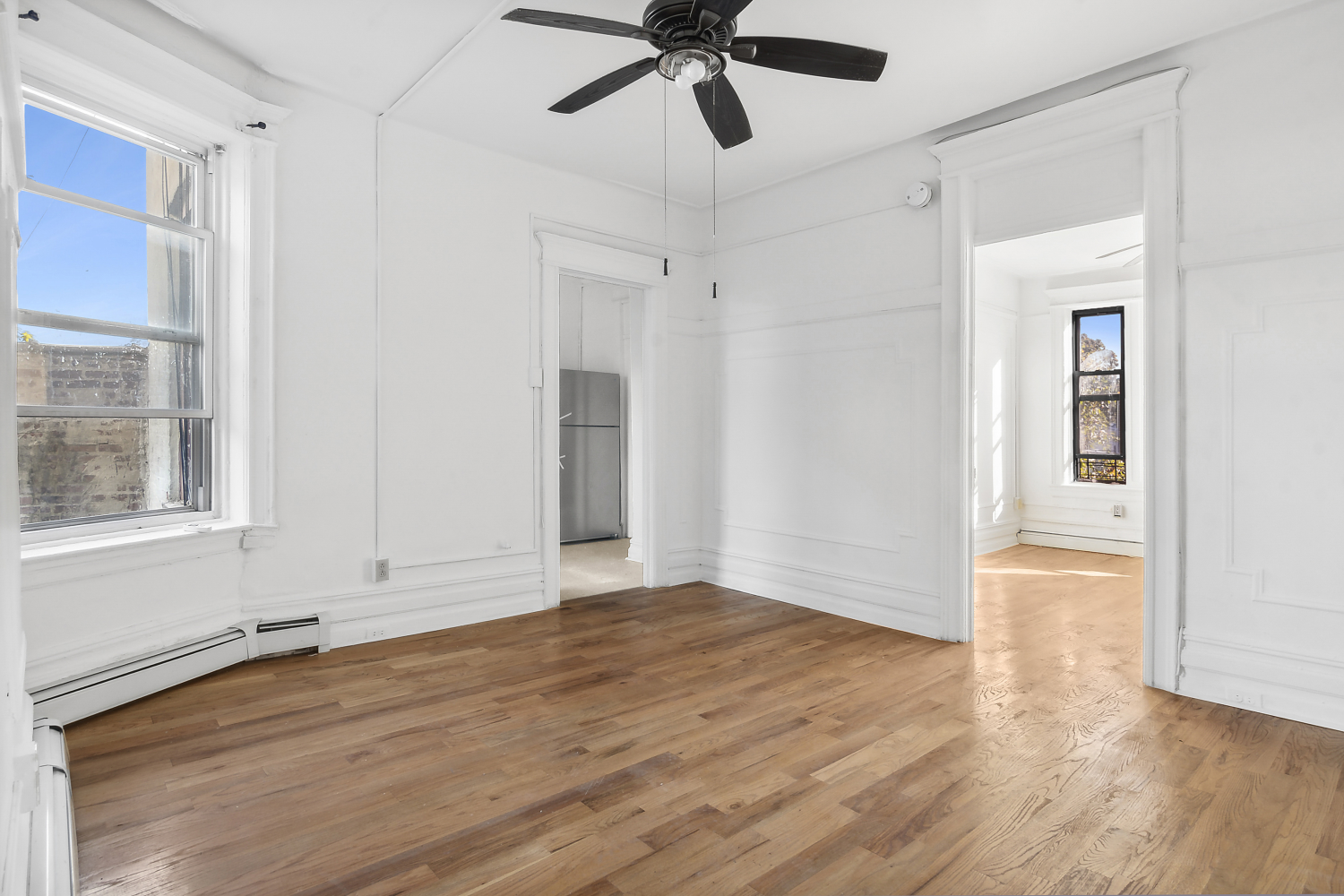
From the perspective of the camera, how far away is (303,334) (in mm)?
3527

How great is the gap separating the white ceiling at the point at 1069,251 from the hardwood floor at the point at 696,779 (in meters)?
3.69

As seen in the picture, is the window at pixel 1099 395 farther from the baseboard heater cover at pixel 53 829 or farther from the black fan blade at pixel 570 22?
the baseboard heater cover at pixel 53 829

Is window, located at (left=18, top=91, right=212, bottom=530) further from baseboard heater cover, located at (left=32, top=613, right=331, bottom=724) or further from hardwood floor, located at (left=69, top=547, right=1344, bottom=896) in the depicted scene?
hardwood floor, located at (left=69, top=547, right=1344, bottom=896)

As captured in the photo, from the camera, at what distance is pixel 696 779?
2332mm

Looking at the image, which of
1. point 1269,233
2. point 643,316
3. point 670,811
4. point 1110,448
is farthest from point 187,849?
point 1110,448

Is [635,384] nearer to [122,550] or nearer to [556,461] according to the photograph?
[556,461]

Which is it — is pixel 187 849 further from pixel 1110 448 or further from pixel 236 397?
pixel 1110 448

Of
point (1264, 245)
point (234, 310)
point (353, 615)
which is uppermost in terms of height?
point (1264, 245)

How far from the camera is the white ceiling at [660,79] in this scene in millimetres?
2822

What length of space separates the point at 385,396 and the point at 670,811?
272 centimetres

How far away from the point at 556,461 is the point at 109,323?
7.84 ft

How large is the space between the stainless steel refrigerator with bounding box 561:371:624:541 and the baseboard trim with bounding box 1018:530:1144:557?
447 centimetres

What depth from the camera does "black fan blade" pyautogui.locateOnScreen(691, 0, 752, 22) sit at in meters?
2.15

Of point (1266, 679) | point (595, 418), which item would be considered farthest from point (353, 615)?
point (1266, 679)
